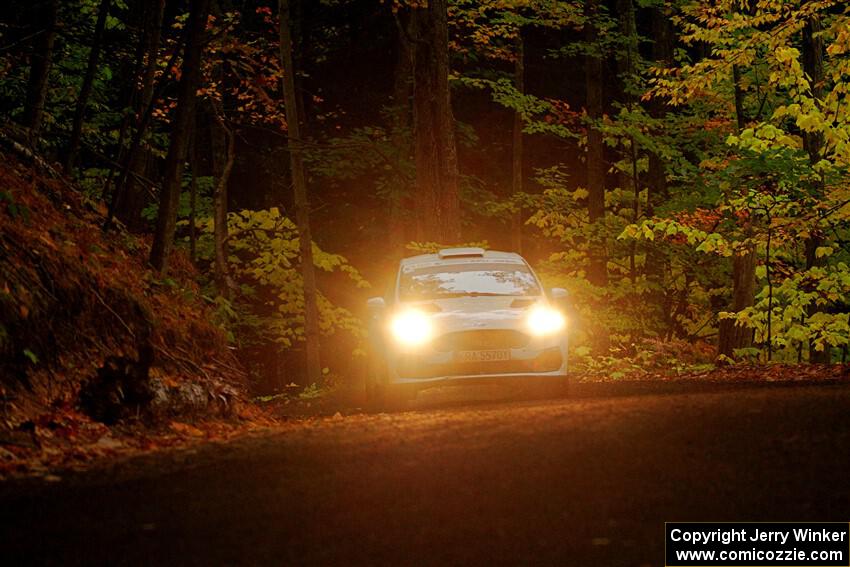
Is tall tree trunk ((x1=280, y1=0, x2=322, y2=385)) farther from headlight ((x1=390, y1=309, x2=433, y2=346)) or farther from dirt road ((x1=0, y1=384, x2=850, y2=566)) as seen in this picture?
dirt road ((x1=0, y1=384, x2=850, y2=566))

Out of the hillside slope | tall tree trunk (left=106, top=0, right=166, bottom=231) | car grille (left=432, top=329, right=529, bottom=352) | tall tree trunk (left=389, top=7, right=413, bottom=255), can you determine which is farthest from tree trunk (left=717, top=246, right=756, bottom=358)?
tall tree trunk (left=106, top=0, right=166, bottom=231)

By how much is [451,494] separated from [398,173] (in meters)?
21.7

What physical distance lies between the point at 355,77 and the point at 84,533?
27889mm

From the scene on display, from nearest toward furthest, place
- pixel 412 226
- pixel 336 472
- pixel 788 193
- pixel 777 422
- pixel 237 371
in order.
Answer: pixel 336 472, pixel 777 422, pixel 237 371, pixel 788 193, pixel 412 226

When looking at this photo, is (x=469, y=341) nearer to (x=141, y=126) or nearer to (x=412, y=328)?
(x=412, y=328)

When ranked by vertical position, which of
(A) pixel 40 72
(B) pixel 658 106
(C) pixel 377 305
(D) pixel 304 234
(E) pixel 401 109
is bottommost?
(C) pixel 377 305

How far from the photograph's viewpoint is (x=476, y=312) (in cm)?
1141

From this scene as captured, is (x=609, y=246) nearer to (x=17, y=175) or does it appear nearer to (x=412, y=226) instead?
(x=412, y=226)

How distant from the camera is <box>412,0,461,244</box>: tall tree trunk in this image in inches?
766

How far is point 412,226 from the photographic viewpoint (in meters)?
29.3

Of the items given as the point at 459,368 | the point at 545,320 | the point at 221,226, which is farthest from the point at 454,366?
the point at 221,226

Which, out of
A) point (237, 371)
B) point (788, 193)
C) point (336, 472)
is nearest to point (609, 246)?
point (788, 193)

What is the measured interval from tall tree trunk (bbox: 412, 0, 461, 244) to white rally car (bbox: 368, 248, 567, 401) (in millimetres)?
7521

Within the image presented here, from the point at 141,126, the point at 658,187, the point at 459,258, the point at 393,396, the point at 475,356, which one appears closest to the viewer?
the point at 475,356
